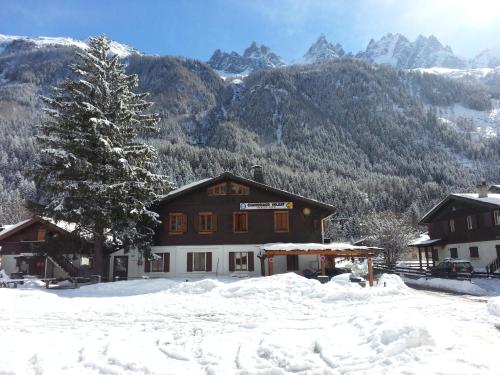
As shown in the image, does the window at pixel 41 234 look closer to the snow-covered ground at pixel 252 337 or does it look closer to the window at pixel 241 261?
the window at pixel 241 261

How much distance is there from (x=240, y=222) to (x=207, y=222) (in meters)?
2.71

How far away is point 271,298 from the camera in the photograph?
65.3 feet

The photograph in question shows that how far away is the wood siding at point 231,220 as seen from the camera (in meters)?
34.7

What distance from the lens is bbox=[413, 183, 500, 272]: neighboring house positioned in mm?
41375

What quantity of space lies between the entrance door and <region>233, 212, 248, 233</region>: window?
9.38 meters

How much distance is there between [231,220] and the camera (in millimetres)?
34969

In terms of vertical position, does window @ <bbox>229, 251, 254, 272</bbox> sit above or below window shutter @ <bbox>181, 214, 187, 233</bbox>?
below

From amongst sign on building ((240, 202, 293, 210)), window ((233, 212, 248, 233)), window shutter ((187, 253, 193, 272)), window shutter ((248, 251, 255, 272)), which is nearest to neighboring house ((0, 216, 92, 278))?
window shutter ((187, 253, 193, 272))

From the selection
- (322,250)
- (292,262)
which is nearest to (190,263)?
(292,262)

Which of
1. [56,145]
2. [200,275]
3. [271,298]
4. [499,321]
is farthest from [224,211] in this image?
[499,321]

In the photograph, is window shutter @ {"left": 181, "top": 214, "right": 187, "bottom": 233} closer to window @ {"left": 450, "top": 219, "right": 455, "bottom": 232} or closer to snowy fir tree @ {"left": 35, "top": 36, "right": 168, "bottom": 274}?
snowy fir tree @ {"left": 35, "top": 36, "right": 168, "bottom": 274}

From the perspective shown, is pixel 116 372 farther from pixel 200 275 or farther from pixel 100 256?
pixel 200 275

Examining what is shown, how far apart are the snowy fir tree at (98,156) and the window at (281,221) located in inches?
375

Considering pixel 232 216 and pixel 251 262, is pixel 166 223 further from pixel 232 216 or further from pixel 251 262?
pixel 251 262
